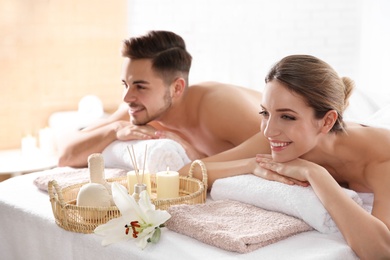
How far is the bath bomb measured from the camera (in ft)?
5.80

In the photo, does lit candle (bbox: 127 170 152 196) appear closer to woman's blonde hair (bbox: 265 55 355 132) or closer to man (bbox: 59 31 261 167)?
man (bbox: 59 31 261 167)

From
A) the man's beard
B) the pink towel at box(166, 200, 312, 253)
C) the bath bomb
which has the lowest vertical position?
the pink towel at box(166, 200, 312, 253)

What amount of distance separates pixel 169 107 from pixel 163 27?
4.79 ft

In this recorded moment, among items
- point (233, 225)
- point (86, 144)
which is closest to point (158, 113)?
point (86, 144)

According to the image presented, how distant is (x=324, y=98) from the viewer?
179cm

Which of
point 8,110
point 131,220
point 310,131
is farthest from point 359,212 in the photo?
point 8,110

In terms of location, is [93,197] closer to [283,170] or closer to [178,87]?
[283,170]

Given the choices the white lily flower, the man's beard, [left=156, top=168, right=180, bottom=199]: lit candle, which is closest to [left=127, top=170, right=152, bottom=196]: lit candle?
[left=156, top=168, right=180, bottom=199]: lit candle

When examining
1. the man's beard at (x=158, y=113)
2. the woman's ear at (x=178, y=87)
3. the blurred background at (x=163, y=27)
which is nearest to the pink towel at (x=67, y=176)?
the man's beard at (x=158, y=113)

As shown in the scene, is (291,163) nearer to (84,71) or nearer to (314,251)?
(314,251)

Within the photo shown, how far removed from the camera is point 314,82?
1783 millimetres

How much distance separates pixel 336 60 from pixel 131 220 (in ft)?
6.56

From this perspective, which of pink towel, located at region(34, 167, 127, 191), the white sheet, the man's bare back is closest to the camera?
the white sheet

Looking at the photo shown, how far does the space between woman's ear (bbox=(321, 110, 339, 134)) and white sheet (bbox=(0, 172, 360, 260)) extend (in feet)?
1.08
